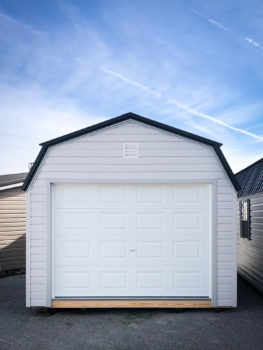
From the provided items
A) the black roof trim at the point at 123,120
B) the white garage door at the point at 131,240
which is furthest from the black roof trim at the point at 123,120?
the white garage door at the point at 131,240

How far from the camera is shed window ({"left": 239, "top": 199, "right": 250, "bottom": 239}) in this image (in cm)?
683

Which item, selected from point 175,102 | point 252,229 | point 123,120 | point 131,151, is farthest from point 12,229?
point 175,102

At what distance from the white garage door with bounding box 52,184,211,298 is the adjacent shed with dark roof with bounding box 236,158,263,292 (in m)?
2.10

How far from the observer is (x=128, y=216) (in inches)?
192

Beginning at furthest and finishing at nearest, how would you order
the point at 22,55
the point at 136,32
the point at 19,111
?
the point at 19,111 < the point at 22,55 < the point at 136,32

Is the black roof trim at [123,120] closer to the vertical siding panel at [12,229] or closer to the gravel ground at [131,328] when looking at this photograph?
the gravel ground at [131,328]

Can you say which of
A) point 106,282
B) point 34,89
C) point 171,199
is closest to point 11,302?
point 106,282

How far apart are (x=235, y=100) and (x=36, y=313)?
9.74 meters

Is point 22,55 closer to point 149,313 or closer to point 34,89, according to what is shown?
point 34,89

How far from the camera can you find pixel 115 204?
4898mm

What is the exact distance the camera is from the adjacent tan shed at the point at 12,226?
7711mm

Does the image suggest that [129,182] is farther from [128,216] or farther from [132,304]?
[132,304]

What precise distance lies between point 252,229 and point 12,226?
777cm

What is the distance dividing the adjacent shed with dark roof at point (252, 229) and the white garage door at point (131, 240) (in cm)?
210
